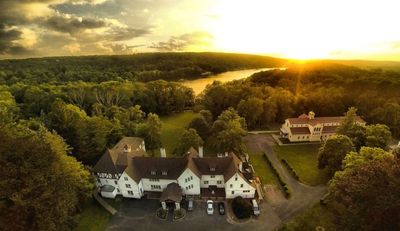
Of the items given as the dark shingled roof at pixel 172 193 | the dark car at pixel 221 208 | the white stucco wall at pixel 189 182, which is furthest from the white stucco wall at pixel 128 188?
the dark car at pixel 221 208

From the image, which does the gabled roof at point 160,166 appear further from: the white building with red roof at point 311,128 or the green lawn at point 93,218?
the white building with red roof at point 311,128

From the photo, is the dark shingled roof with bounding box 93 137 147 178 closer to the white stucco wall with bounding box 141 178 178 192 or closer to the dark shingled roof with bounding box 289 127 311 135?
the white stucco wall with bounding box 141 178 178 192

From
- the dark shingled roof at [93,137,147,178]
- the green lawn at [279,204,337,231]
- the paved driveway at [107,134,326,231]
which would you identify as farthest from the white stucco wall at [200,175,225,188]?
the dark shingled roof at [93,137,147,178]

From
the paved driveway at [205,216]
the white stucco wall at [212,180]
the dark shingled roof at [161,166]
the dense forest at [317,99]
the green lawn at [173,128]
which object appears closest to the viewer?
the paved driveway at [205,216]

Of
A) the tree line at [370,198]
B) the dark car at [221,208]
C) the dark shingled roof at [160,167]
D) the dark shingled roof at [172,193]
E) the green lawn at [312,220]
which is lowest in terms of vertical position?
the green lawn at [312,220]

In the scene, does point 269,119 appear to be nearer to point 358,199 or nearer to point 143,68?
point 358,199

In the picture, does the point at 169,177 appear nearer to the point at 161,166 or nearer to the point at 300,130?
the point at 161,166

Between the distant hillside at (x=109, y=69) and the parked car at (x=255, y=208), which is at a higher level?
the distant hillside at (x=109, y=69)
